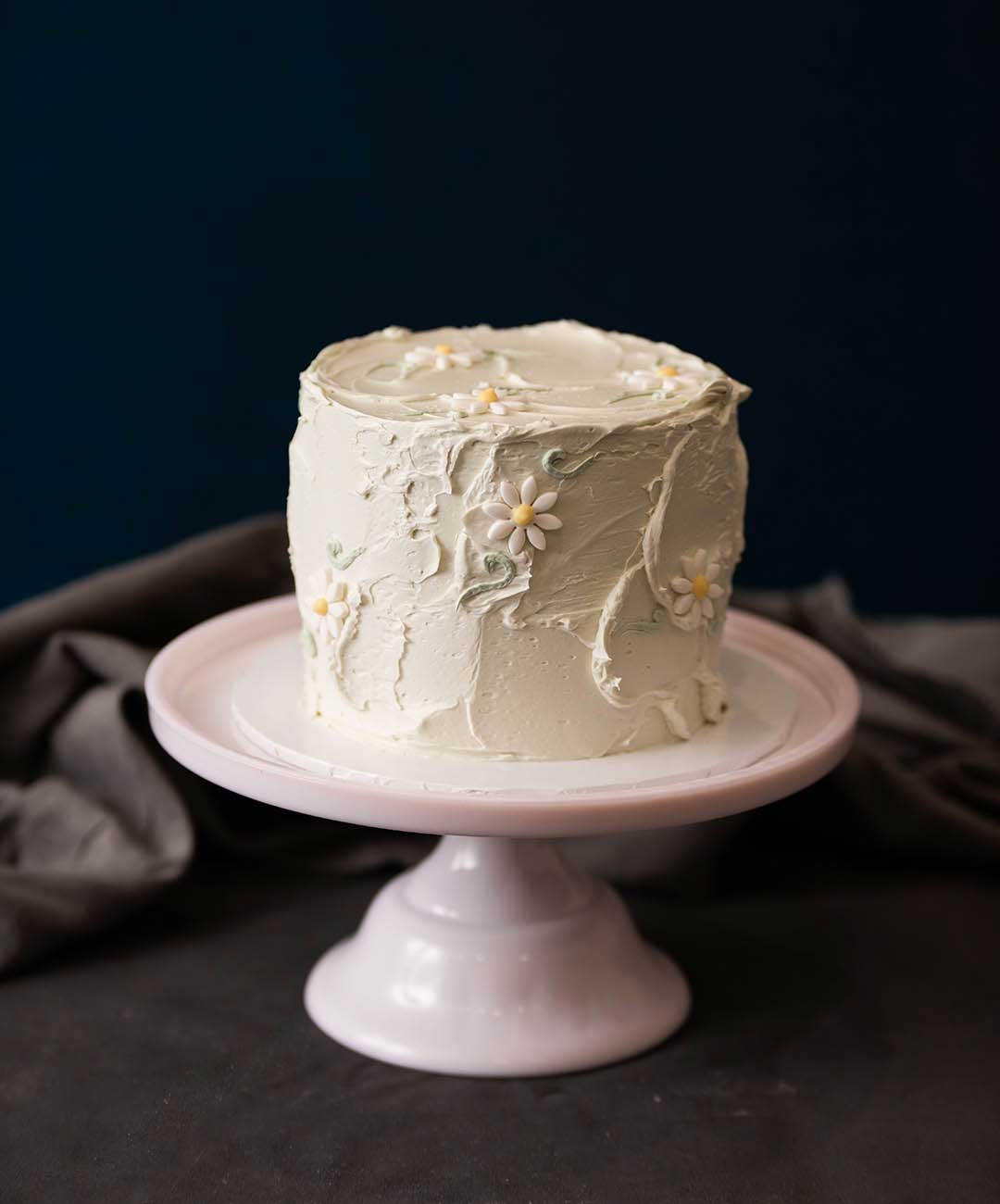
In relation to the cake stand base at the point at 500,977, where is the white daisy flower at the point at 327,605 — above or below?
above

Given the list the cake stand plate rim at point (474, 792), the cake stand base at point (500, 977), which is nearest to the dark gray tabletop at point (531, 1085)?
the cake stand base at point (500, 977)

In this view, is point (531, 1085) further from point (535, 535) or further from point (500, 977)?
point (535, 535)

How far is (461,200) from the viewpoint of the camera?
2277 millimetres

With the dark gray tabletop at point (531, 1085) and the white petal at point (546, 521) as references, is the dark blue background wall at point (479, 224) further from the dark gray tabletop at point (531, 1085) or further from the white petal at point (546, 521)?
the white petal at point (546, 521)

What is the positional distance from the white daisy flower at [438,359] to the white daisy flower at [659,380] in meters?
0.14

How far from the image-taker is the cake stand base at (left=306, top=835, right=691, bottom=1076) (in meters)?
1.49

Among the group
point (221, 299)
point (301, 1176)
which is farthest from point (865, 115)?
point (301, 1176)

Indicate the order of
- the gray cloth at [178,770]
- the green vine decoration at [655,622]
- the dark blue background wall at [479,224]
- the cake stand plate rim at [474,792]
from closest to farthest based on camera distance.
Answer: the cake stand plate rim at [474,792]
the green vine decoration at [655,622]
the gray cloth at [178,770]
the dark blue background wall at [479,224]

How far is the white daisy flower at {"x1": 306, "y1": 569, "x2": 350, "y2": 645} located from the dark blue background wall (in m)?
→ 0.97

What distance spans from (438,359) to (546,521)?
9.7 inches

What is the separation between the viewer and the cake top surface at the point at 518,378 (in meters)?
1.32

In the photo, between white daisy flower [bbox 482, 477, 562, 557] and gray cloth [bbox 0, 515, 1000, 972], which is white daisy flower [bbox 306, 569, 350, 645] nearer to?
white daisy flower [bbox 482, 477, 562, 557]

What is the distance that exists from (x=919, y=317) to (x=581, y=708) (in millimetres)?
1227

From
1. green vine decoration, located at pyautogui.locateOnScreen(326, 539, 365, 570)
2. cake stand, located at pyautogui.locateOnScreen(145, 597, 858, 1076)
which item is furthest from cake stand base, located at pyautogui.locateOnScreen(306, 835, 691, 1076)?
green vine decoration, located at pyautogui.locateOnScreen(326, 539, 365, 570)
